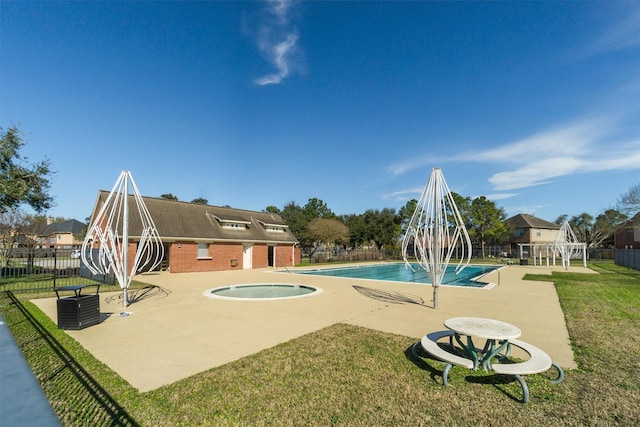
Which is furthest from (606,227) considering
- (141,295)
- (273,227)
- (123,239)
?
(123,239)

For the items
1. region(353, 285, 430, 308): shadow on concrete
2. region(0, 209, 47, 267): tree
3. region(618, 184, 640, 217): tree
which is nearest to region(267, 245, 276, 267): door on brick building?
region(353, 285, 430, 308): shadow on concrete

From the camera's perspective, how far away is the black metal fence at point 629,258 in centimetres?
2302

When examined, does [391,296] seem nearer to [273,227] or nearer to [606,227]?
[273,227]

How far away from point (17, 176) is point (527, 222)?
185 ft

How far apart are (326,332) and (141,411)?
12.1ft

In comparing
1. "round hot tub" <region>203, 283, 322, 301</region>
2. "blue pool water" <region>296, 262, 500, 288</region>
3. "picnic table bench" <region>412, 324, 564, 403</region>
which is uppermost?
"picnic table bench" <region>412, 324, 564, 403</region>

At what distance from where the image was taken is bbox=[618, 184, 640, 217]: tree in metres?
28.2

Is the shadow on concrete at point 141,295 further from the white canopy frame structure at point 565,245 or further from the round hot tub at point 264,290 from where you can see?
the white canopy frame structure at point 565,245

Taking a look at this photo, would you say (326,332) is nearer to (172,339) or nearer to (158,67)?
(172,339)

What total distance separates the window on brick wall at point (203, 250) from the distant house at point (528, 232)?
42.9 meters

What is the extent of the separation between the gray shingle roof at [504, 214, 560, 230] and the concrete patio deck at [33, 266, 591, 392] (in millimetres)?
40886

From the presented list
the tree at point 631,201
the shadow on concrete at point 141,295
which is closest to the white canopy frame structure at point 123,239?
the shadow on concrete at point 141,295

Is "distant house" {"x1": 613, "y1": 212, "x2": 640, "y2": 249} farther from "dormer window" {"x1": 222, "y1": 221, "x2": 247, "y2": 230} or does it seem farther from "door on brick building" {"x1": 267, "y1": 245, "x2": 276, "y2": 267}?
"dormer window" {"x1": 222, "y1": 221, "x2": 247, "y2": 230}

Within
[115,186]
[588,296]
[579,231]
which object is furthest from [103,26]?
[579,231]
